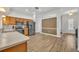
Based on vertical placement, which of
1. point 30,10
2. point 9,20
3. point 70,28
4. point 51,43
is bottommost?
point 51,43

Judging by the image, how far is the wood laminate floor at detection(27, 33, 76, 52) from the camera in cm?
136

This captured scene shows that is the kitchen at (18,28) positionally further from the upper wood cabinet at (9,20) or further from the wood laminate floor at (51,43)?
the wood laminate floor at (51,43)

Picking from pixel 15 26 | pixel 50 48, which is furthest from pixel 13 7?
pixel 50 48

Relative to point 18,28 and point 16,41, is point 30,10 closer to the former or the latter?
point 18,28

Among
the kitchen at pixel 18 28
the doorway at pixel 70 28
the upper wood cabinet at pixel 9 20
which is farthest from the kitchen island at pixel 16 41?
the doorway at pixel 70 28

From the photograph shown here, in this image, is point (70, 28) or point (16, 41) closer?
point (16, 41)

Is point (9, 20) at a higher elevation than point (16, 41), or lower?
higher

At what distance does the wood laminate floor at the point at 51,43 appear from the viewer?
1355 mm

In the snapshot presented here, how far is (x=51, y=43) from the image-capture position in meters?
1.38

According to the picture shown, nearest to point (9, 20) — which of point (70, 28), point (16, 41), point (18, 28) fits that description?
point (18, 28)

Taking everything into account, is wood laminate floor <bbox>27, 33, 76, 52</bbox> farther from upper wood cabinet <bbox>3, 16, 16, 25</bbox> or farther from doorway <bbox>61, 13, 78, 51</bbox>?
upper wood cabinet <bbox>3, 16, 16, 25</bbox>

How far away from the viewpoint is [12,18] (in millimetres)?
1277

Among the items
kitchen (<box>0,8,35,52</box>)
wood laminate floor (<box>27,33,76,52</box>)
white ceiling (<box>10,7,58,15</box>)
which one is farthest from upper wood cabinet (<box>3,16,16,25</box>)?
wood laminate floor (<box>27,33,76,52</box>)

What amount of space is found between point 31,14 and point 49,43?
1.84 feet
